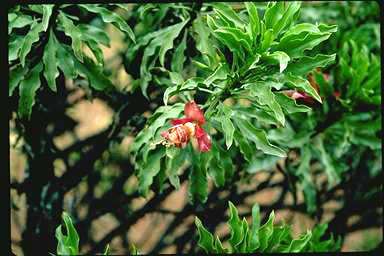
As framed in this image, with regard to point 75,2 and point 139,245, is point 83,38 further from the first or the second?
point 139,245

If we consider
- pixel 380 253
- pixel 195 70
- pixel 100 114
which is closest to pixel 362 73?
pixel 195 70

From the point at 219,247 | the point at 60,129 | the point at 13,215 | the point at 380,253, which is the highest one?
the point at 219,247

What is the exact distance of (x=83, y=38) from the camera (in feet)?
7.24

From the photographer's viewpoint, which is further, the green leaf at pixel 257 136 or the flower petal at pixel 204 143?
the green leaf at pixel 257 136

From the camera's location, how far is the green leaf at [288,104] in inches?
77.2

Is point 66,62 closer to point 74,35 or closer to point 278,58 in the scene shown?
point 74,35

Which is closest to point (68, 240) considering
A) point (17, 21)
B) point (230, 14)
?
point (17, 21)

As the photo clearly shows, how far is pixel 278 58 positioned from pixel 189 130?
0.30 m

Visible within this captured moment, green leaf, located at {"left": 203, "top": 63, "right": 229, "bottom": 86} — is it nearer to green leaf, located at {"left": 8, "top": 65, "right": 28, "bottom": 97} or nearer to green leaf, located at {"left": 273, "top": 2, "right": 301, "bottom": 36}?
green leaf, located at {"left": 273, "top": 2, "right": 301, "bottom": 36}

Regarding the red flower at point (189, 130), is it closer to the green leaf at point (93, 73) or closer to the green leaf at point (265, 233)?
the green leaf at point (265, 233)

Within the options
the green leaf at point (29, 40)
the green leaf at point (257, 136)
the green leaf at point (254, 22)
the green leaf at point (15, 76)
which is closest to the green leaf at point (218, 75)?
the green leaf at point (254, 22)

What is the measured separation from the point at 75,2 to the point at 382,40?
3.98 ft

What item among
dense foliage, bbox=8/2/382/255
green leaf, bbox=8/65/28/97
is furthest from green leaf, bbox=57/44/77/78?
green leaf, bbox=8/65/28/97

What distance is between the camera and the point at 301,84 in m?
1.89
